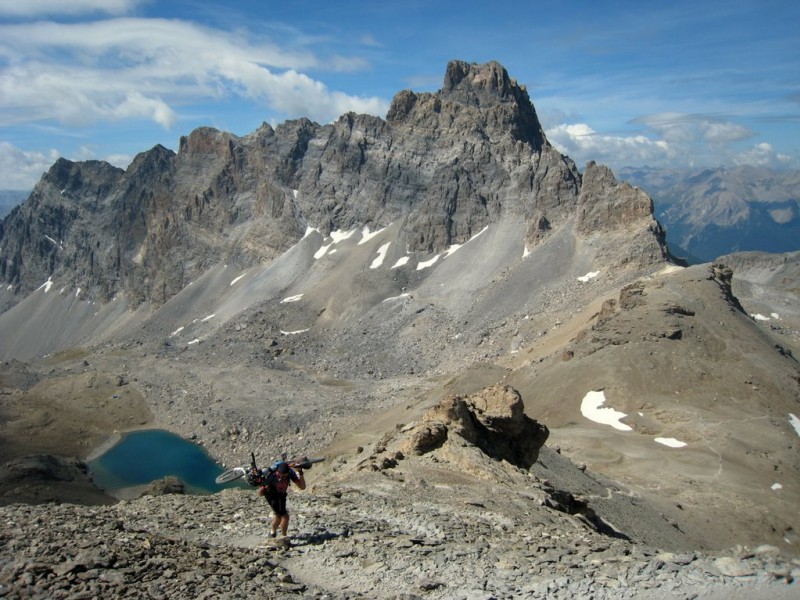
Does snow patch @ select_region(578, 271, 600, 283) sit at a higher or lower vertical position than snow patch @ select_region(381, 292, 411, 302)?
higher

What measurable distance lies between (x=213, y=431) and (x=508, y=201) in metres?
77.1

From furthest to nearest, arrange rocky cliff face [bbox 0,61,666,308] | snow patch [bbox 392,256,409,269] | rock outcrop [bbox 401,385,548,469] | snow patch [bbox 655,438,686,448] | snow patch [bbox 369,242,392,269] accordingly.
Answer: snow patch [bbox 369,242,392,269], snow patch [bbox 392,256,409,269], rocky cliff face [bbox 0,61,666,308], snow patch [bbox 655,438,686,448], rock outcrop [bbox 401,385,548,469]

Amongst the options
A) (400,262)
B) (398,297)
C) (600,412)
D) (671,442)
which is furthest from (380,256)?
(671,442)

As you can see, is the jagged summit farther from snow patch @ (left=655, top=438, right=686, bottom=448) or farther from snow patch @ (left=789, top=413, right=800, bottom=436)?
snow patch @ (left=655, top=438, right=686, bottom=448)

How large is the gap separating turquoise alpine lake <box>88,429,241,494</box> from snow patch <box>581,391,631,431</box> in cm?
3625

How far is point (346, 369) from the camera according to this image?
349 feet

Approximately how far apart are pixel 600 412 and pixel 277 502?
145ft

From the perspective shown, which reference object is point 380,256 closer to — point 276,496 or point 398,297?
point 398,297

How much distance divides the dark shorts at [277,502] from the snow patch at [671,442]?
38379mm

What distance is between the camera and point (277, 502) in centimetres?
1627

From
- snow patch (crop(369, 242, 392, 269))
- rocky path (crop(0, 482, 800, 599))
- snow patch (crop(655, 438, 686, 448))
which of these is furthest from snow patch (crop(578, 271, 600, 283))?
rocky path (crop(0, 482, 800, 599))

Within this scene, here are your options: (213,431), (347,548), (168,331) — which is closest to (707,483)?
(347,548)

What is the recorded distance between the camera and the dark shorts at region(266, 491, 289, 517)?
16219mm

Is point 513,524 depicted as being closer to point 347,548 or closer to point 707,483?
point 347,548
